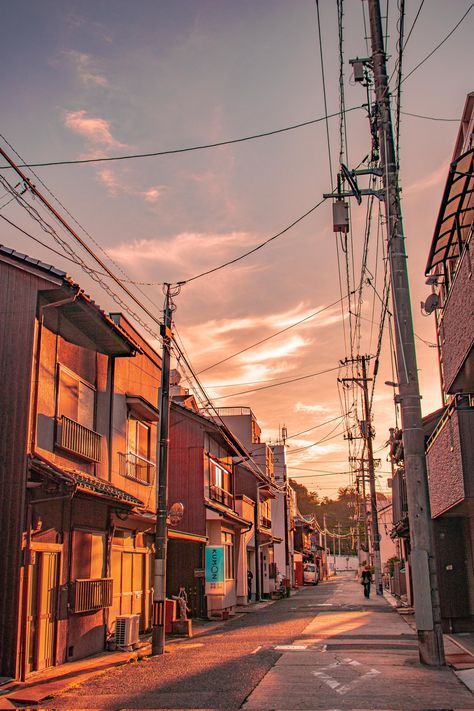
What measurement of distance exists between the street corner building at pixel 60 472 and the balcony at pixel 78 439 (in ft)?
0.09

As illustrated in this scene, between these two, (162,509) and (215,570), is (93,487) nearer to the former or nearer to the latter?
(162,509)

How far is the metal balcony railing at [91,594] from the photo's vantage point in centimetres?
1466

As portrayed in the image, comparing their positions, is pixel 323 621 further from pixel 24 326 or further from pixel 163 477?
pixel 24 326

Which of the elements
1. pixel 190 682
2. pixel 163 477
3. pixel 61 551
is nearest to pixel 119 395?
pixel 163 477

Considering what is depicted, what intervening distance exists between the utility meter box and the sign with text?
49.9 feet

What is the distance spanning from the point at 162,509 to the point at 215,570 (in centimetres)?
1000

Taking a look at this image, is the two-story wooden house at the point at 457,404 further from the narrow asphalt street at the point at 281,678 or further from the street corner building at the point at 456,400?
the narrow asphalt street at the point at 281,678

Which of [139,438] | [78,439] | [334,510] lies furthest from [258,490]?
[334,510]

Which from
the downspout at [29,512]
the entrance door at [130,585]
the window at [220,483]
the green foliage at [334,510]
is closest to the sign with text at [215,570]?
the window at [220,483]

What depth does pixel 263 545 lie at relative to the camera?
42562mm

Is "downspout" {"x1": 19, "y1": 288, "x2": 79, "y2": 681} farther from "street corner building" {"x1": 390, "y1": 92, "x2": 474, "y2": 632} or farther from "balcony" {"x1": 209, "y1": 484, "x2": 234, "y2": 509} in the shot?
"balcony" {"x1": 209, "y1": 484, "x2": 234, "y2": 509}

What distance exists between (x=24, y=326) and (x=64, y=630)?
6.35 meters

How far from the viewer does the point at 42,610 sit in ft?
43.3

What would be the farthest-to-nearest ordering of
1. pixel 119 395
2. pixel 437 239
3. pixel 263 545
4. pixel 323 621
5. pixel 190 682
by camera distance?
pixel 263 545
pixel 323 621
pixel 119 395
pixel 437 239
pixel 190 682
